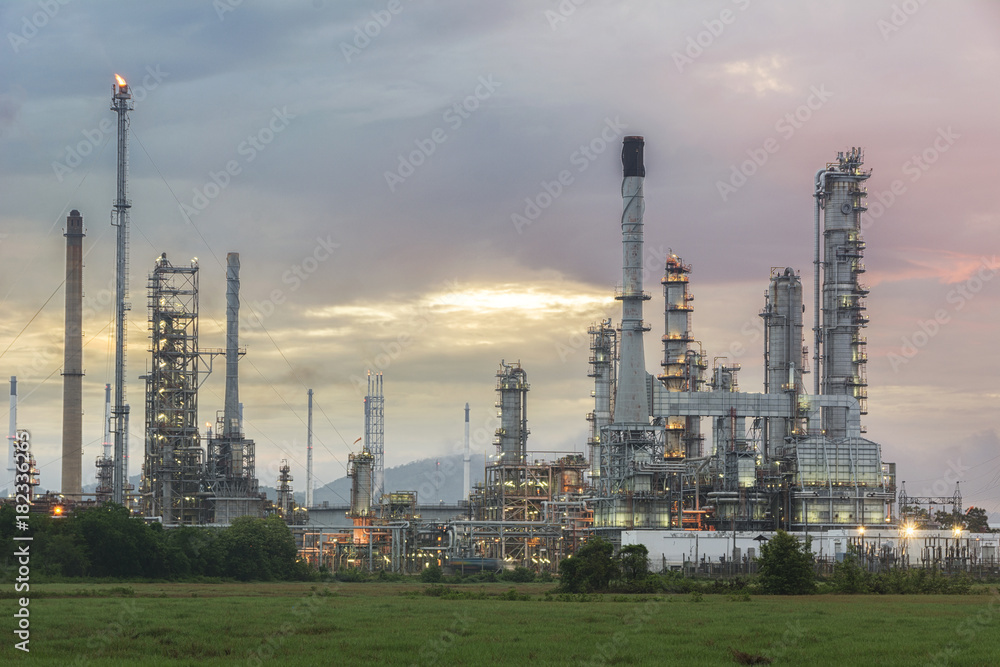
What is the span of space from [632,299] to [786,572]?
1966 inches

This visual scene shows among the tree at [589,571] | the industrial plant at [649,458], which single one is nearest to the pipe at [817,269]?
the industrial plant at [649,458]

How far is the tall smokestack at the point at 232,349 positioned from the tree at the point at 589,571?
58.6 metres

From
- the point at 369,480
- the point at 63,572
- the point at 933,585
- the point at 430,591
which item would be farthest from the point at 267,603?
the point at 369,480

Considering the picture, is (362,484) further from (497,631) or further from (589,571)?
(497,631)

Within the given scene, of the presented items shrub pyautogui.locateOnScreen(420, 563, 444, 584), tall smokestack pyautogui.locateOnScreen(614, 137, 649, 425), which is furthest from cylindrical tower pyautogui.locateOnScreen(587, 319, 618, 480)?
shrub pyautogui.locateOnScreen(420, 563, 444, 584)

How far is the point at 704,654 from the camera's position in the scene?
3856cm

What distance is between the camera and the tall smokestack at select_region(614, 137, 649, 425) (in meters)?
118

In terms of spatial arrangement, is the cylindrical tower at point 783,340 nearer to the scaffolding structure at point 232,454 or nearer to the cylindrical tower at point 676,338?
the cylindrical tower at point 676,338

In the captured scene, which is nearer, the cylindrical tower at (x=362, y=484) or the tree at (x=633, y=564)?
the tree at (x=633, y=564)

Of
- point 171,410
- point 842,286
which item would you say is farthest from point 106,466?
point 842,286

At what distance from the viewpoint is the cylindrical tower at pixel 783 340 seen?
13200 cm

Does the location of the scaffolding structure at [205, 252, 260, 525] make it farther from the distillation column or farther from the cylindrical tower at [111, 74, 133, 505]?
the distillation column

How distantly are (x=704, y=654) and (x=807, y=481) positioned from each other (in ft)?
264

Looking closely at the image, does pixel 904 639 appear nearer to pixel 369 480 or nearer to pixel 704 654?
pixel 704 654
